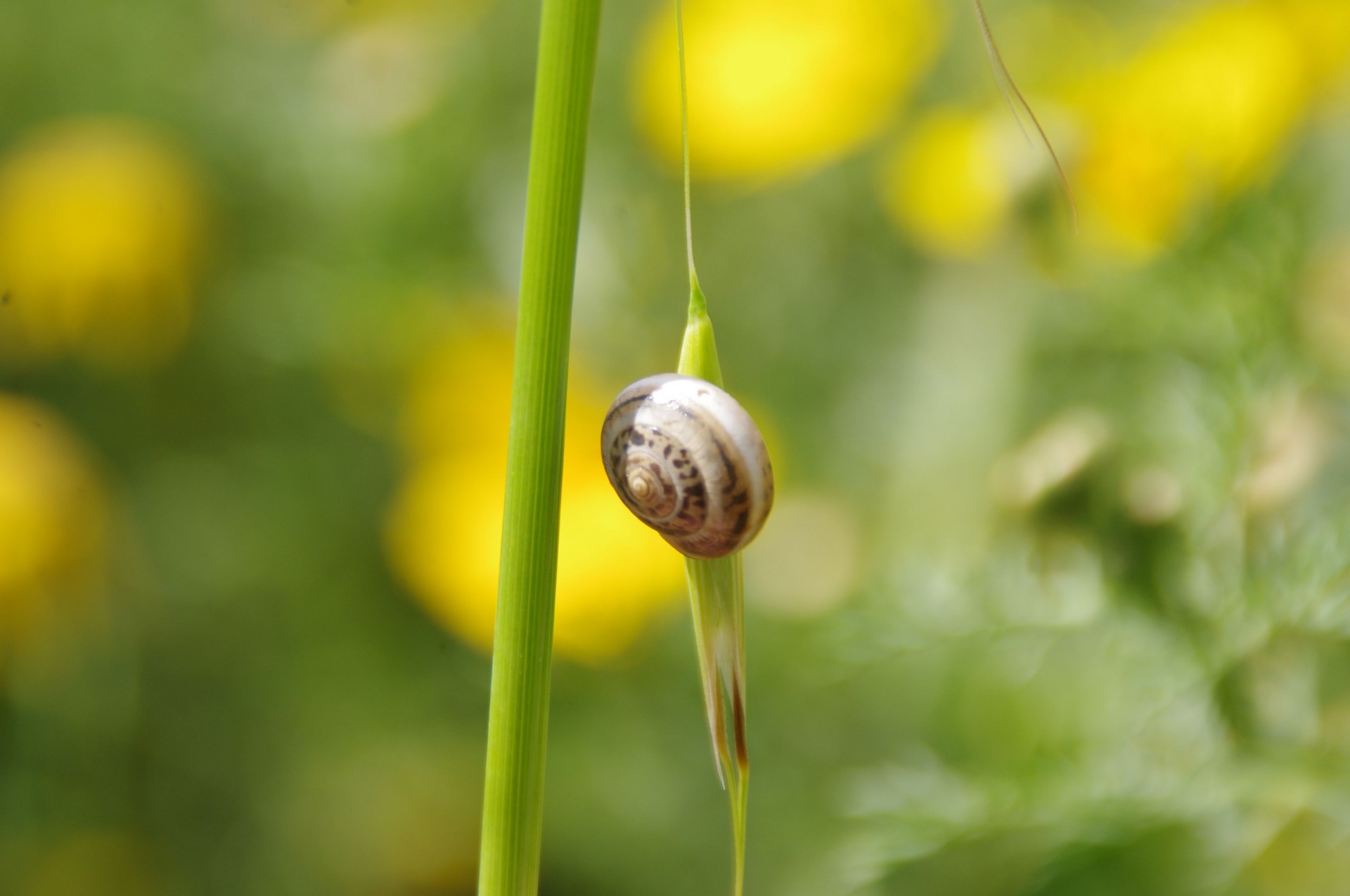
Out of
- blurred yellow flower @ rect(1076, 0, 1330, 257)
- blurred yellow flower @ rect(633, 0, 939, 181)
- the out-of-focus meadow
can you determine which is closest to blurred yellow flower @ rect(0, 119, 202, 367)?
the out-of-focus meadow

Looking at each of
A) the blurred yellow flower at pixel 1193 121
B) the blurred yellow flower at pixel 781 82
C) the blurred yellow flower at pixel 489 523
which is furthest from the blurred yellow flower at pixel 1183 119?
the blurred yellow flower at pixel 489 523

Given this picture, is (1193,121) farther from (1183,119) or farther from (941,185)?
(941,185)

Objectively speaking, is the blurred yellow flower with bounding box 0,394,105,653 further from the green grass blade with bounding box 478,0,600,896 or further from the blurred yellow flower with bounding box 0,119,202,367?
the green grass blade with bounding box 478,0,600,896

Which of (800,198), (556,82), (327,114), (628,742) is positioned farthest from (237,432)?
(556,82)

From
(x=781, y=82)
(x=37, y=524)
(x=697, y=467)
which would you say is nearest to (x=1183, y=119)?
(x=781, y=82)

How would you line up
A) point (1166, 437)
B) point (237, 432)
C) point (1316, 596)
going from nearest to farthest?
point (1316, 596) < point (1166, 437) < point (237, 432)

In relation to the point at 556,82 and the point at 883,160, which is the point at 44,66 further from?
the point at 556,82
